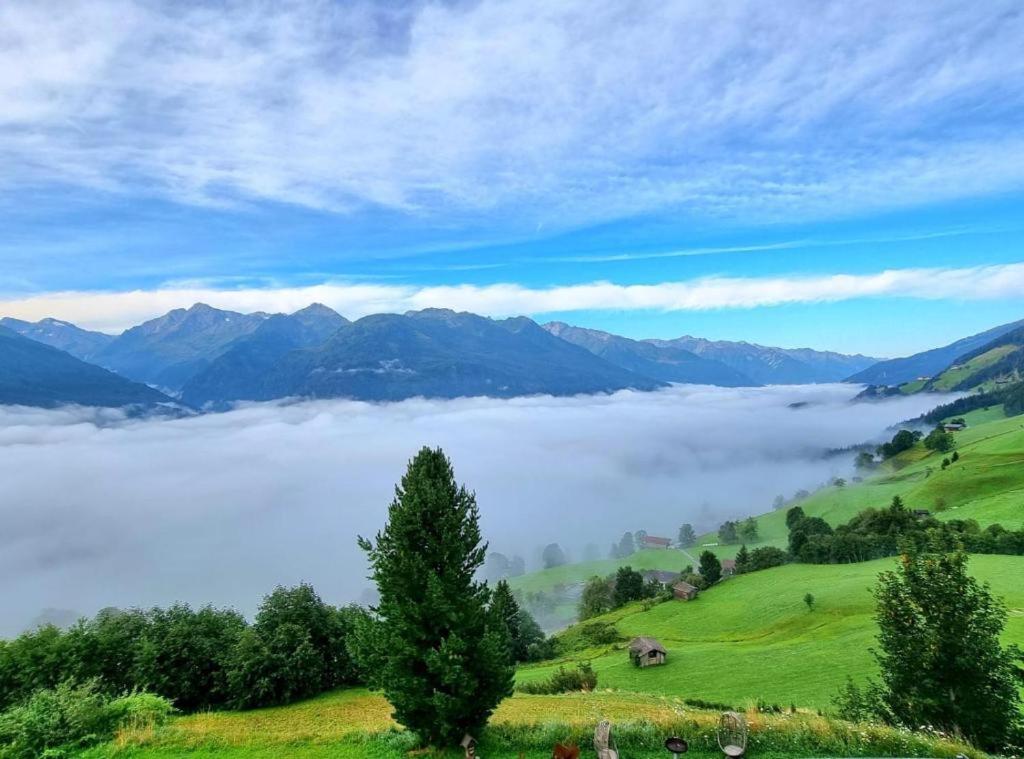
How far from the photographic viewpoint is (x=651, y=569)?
178000 mm

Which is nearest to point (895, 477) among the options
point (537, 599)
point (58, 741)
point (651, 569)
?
point (651, 569)

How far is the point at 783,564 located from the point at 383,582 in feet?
383

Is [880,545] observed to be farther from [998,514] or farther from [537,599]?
[537,599]

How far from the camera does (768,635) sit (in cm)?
6888

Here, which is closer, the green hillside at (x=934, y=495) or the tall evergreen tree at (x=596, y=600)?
the green hillside at (x=934, y=495)

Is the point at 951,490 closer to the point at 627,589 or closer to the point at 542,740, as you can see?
the point at 627,589

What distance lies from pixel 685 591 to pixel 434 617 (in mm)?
95259

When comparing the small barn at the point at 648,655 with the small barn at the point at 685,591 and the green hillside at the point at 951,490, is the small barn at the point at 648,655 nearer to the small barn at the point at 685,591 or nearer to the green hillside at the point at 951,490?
the small barn at the point at 685,591

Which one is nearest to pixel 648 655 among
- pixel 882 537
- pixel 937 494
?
pixel 882 537

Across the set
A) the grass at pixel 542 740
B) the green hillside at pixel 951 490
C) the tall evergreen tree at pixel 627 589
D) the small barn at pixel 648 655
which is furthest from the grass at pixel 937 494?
the grass at pixel 542 740

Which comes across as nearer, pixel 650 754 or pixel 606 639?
pixel 650 754

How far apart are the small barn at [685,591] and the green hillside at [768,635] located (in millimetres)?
2185

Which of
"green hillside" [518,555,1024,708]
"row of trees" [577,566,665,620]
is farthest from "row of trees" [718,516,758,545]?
"green hillside" [518,555,1024,708]

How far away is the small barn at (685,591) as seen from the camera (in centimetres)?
10171
